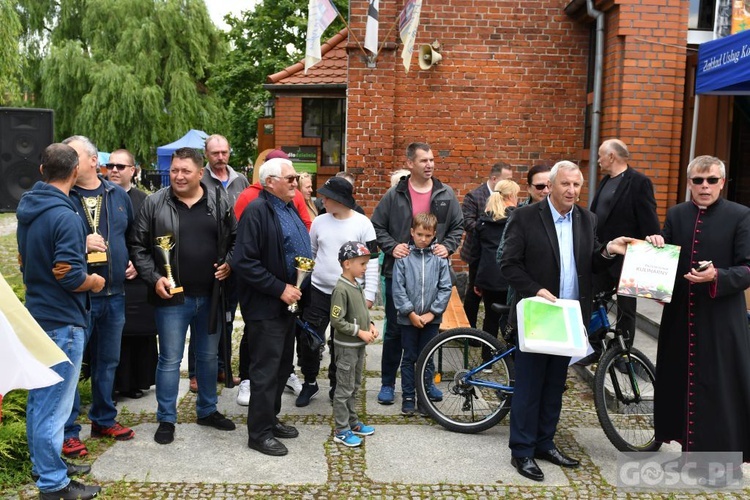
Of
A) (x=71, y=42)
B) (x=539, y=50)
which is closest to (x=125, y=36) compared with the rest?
(x=71, y=42)

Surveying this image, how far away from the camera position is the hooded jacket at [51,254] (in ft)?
13.2

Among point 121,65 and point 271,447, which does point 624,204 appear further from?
point 121,65

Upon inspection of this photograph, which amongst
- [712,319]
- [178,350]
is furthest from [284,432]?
[712,319]

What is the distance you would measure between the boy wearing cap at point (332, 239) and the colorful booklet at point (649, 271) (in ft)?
6.03

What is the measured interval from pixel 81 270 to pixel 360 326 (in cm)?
187

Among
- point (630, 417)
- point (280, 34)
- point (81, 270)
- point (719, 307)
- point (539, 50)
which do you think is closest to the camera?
point (81, 270)

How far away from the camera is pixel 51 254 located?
160 inches

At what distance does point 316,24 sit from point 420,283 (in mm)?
5370

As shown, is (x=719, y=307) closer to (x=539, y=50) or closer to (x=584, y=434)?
(x=584, y=434)

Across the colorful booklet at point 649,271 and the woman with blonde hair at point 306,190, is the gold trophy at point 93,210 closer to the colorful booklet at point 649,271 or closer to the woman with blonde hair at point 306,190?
the woman with blonde hair at point 306,190

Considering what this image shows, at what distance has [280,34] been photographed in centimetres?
2845

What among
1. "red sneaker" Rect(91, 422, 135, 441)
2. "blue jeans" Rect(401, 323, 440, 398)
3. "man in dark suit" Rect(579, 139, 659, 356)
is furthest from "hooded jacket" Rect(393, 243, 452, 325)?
"red sneaker" Rect(91, 422, 135, 441)

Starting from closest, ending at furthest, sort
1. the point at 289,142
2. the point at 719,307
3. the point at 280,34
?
the point at 719,307, the point at 289,142, the point at 280,34

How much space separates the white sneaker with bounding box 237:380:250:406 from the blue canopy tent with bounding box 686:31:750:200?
473cm
